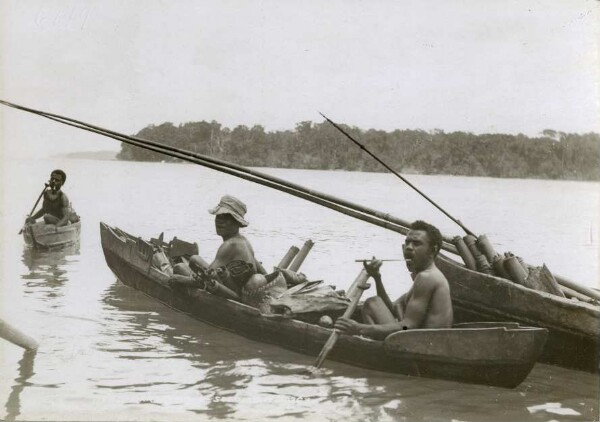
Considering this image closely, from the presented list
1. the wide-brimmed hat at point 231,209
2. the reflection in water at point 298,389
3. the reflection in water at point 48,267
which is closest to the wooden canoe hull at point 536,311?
the reflection in water at point 298,389

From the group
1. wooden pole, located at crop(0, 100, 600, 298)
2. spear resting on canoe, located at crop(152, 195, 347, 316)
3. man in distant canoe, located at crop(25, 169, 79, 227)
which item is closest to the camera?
spear resting on canoe, located at crop(152, 195, 347, 316)

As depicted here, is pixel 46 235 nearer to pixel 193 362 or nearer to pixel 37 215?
pixel 37 215

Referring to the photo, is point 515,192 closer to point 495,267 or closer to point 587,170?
point 587,170

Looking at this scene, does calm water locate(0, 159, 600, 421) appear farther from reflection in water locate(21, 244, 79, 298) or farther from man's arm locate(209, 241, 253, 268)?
man's arm locate(209, 241, 253, 268)

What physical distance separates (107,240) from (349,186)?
1228 centimetres

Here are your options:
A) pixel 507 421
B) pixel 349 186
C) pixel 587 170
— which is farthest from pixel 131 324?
pixel 349 186

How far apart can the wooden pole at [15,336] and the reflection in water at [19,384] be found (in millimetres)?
168

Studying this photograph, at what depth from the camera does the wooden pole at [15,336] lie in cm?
542

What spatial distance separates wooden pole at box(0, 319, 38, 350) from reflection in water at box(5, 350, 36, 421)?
0.55 ft

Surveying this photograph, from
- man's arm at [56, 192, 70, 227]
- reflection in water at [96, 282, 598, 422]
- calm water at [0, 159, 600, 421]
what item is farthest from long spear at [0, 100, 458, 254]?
man's arm at [56, 192, 70, 227]

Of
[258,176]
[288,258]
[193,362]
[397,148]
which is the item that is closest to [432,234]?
[258,176]

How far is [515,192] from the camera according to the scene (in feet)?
52.6

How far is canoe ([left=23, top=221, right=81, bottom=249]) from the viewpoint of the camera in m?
10.8

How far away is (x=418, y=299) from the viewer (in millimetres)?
5254
